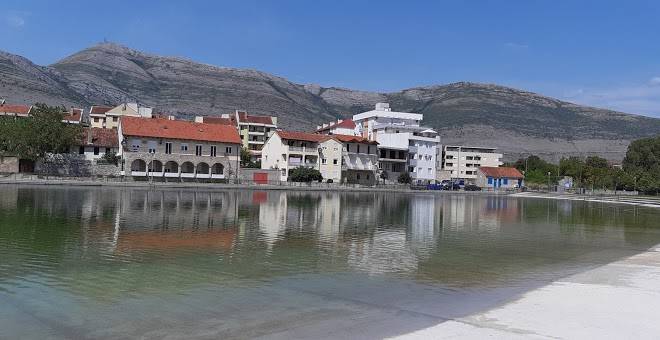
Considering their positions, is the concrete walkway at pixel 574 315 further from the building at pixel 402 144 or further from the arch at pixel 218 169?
the building at pixel 402 144

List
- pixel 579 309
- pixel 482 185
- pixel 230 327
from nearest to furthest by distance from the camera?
pixel 230 327 → pixel 579 309 → pixel 482 185

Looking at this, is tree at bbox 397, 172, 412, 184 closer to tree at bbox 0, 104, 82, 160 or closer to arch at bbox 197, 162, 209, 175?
arch at bbox 197, 162, 209, 175

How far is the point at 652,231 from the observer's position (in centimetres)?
4184

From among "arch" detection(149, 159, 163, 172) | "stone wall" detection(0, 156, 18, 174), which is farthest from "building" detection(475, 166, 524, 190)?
"stone wall" detection(0, 156, 18, 174)

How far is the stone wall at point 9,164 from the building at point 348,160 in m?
46.9

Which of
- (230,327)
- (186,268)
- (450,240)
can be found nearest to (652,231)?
(450,240)

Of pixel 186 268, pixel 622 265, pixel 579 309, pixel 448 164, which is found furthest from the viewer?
pixel 448 164

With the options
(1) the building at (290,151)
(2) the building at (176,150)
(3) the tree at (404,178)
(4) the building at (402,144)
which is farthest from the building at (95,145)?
(3) the tree at (404,178)

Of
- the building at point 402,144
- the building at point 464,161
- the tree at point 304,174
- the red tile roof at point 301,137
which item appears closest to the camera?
the tree at point 304,174

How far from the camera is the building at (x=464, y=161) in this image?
149500mm

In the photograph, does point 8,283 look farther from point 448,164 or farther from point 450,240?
point 448,164

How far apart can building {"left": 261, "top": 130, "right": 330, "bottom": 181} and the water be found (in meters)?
62.0

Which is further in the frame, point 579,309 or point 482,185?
point 482,185

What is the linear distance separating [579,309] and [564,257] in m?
12.6
